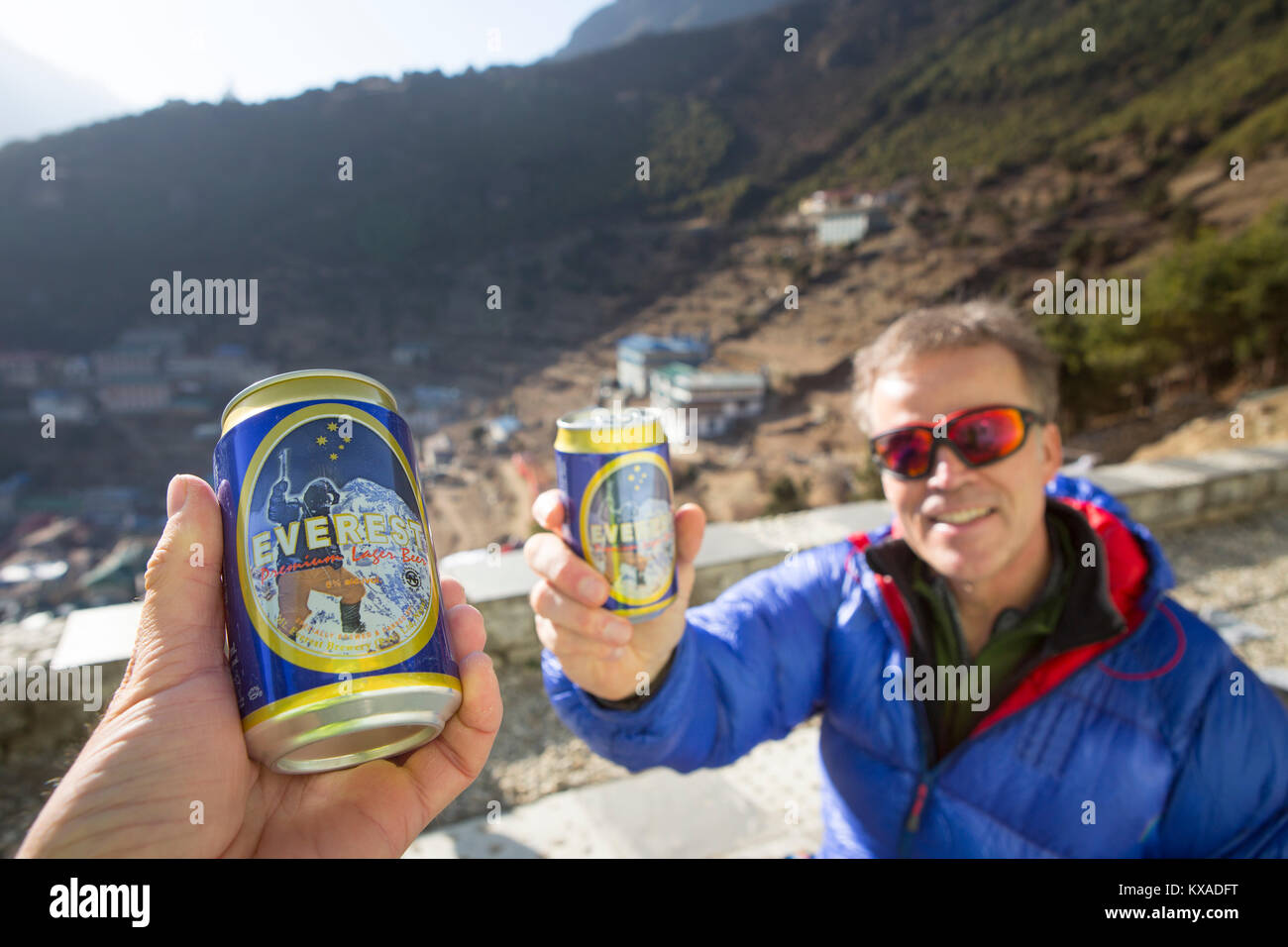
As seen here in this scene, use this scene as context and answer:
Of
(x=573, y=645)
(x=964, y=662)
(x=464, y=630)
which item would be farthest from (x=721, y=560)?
(x=464, y=630)

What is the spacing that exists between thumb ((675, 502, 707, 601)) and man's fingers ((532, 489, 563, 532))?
0.25 metres

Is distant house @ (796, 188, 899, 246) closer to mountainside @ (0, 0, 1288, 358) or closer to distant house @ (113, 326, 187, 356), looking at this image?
mountainside @ (0, 0, 1288, 358)

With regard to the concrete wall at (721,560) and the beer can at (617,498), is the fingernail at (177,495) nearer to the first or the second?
the concrete wall at (721,560)

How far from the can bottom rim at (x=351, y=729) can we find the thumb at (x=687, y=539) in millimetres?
572

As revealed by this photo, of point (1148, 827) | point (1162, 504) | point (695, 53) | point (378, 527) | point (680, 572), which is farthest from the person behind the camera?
point (695, 53)

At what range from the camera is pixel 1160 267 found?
18.1 m

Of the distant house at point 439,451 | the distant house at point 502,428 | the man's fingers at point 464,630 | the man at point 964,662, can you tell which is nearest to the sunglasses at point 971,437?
the man at point 964,662

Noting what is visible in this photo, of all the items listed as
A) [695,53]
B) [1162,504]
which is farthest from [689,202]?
[1162,504]

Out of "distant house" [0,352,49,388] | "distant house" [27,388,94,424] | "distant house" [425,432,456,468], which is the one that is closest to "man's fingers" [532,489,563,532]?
"distant house" [425,432,456,468]

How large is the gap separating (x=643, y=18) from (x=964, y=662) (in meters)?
165

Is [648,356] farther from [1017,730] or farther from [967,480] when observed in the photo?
[1017,730]

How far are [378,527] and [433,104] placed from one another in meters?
101

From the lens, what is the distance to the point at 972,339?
1.64 meters

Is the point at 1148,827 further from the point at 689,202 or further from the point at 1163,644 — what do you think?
the point at 689,202
